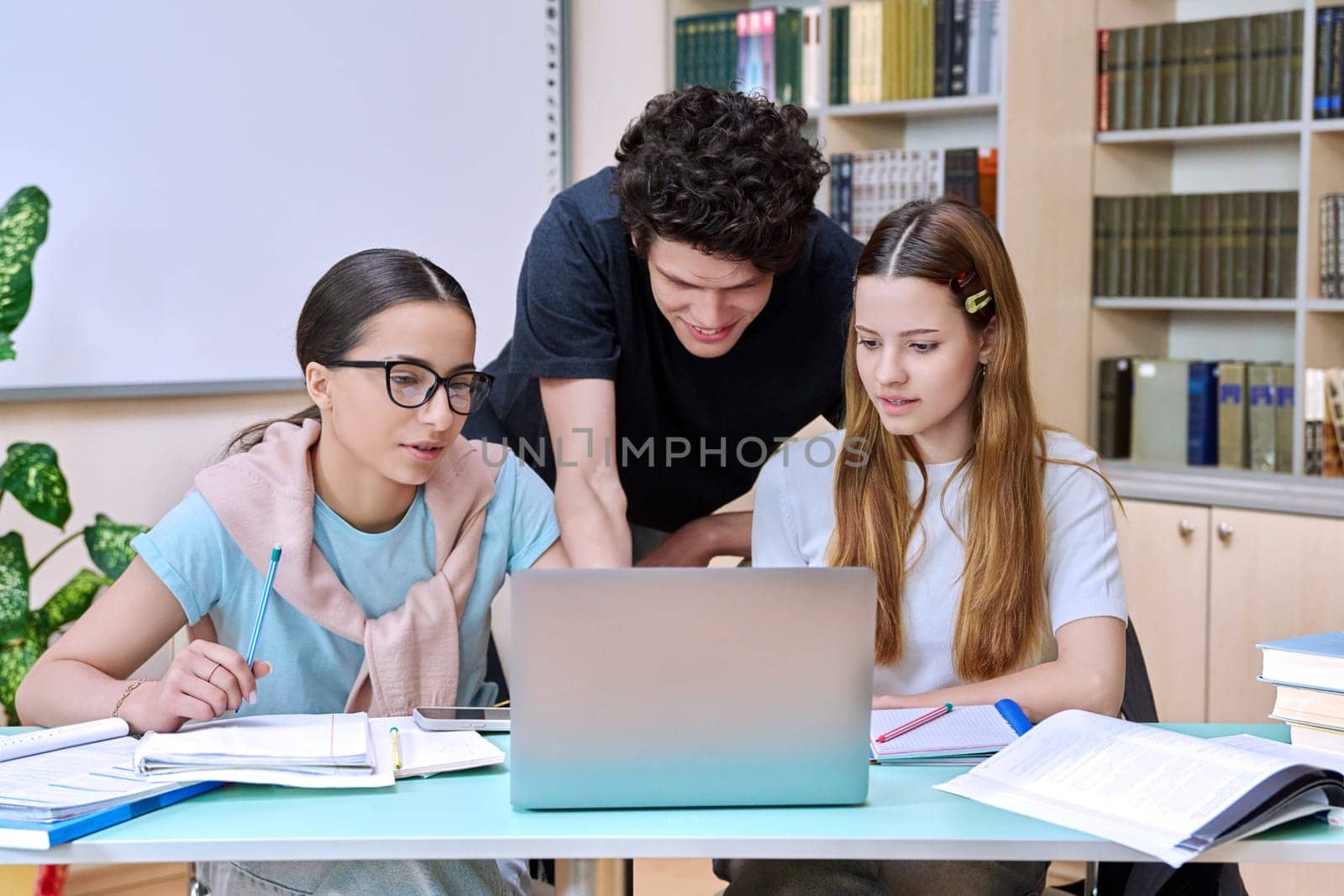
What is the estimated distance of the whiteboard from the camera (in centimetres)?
262

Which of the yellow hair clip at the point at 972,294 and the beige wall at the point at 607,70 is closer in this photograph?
the yellow hair clip at the point at 972,294

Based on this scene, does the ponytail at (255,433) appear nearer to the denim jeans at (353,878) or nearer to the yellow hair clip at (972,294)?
the denim jeans at (353,878)

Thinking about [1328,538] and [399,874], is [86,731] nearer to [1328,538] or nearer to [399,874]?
[399,874]

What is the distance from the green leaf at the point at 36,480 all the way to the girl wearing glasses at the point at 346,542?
2.75 ft

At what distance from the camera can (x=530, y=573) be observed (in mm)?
1061

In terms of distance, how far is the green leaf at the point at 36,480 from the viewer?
2295 mm

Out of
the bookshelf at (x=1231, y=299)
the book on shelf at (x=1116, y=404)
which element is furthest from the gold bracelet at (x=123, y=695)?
the book on shelf at (x=1116, y=404)

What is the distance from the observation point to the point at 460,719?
1.38 meters

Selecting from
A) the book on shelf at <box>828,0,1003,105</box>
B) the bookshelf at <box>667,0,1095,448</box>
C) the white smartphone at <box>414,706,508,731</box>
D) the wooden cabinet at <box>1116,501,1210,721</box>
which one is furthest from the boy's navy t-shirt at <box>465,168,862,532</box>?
the book on shelf at <box>828,0,1003,105</box>

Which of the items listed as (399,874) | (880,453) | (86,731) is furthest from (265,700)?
(880,453)

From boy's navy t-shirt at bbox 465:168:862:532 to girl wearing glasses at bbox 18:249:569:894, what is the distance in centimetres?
30

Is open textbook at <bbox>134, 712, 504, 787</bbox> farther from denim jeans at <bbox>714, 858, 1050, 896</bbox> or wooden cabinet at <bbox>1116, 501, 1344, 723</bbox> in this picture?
wooden cabinet at <bbox>1116, 501, 1344, 723</bbox>

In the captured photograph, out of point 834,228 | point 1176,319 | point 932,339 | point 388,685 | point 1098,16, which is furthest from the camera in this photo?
point 1176,319

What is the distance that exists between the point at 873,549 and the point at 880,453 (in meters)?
0.13
